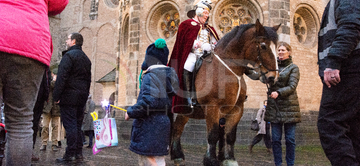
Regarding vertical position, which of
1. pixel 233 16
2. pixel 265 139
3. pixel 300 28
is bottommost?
pixel 265 139

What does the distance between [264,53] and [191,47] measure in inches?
48.6

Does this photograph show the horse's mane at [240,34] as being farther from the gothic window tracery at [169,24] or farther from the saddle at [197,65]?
the gothic window tracery at [169,24]

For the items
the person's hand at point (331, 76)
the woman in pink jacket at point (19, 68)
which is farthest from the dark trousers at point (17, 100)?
the person's hand at point (331, 76)

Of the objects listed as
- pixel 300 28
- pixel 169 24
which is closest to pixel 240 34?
pixel 169 24

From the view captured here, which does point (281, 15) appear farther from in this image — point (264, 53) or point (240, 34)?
point (264, 53)

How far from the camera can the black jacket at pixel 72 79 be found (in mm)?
4875

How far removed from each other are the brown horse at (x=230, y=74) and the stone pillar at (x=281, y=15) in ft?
23.1

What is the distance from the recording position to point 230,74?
14.1ft

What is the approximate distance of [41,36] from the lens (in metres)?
2.42

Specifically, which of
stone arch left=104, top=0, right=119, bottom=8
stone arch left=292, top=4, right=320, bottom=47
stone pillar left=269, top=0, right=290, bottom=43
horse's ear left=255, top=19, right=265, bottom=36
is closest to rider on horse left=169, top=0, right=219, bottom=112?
horse's ear left=255, top=19, right=265, bottom=36

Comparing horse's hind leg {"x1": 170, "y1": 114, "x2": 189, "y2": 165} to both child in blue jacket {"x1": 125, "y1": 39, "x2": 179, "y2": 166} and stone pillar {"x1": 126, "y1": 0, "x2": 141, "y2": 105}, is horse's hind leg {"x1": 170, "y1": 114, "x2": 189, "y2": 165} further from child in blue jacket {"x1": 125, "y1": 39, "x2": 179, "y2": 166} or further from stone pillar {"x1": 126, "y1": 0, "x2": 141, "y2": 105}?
stone pillar {"x1": 126, "y1": 0, "x2": 141, "y2": 105}

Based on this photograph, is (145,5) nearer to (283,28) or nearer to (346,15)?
(283,28)

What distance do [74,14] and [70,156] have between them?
2990 cm

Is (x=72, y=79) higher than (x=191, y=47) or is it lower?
lower
